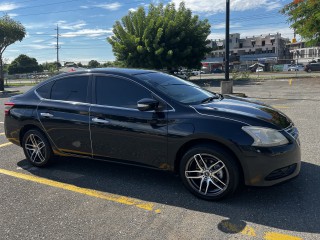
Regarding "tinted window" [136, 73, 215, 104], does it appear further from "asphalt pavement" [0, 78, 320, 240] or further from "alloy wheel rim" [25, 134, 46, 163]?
"alloy wheel rim" [25, 134, 46, 163]

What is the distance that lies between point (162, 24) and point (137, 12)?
292 centimetres

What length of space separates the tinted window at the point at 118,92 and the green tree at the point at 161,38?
22.5m

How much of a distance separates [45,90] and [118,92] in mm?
1449

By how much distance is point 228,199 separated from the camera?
379cm

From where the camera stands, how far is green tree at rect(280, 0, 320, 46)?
2419 centimetres

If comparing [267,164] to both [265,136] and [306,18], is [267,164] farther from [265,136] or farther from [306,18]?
[306,18]

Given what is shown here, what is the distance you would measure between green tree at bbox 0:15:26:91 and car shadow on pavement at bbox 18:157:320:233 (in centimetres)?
2723

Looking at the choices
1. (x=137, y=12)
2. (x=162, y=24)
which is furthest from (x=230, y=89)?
(x=137, y=12)

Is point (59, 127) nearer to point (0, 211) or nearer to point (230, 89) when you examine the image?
point (0, 211)

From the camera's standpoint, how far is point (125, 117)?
4.18m

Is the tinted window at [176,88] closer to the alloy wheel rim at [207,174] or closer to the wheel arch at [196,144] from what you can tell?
the wheel arch at [196,144]

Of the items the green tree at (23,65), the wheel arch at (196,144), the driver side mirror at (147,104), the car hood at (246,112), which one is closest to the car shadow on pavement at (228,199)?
the wheel arch at (196,144)

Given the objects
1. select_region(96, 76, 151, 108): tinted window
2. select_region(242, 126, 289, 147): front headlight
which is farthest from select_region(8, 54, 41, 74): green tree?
select_region(242, 126, 289, 147): front headlight

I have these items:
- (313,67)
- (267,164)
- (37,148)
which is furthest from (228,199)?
(313,67)
